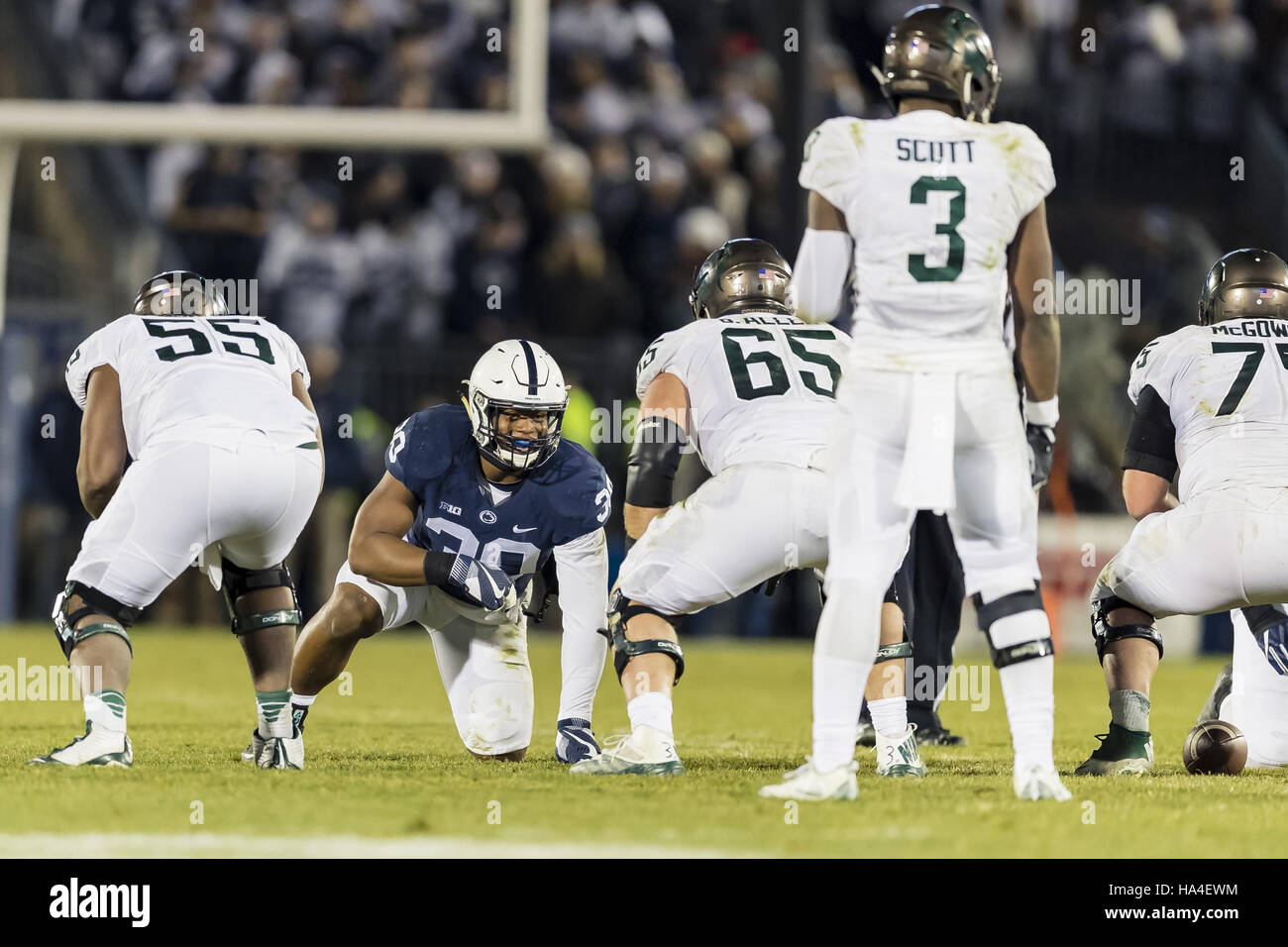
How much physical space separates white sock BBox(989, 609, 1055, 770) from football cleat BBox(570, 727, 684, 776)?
111 centimetres

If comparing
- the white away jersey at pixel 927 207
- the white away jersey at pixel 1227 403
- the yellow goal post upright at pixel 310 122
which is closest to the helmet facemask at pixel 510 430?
the white away jersey at pixel 927 207

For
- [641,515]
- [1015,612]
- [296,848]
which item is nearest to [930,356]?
[1015,612]

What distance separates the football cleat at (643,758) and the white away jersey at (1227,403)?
183 centimetres

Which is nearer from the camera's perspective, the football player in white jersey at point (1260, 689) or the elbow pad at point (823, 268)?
the elbow pad at point (823, 268)

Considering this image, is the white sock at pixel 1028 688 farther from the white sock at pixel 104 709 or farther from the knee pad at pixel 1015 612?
the white sock at pixel 104 709

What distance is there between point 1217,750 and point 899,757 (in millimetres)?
1096

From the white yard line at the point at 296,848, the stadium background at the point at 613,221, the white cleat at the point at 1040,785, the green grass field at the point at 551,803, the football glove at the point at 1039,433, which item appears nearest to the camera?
the white yard line at the point at 296,848

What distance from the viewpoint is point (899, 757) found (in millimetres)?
5242

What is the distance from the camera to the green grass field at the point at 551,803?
152 inches

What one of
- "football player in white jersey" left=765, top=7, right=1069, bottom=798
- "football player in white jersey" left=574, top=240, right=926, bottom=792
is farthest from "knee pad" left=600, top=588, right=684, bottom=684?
"football player in white jersey" left=765, top=7, right=1069, bottom=798

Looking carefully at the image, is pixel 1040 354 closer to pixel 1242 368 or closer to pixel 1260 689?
pixel 1242 368

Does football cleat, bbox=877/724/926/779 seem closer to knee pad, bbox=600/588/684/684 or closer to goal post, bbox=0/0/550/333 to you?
knee pad, bbox=600/588/684/684
